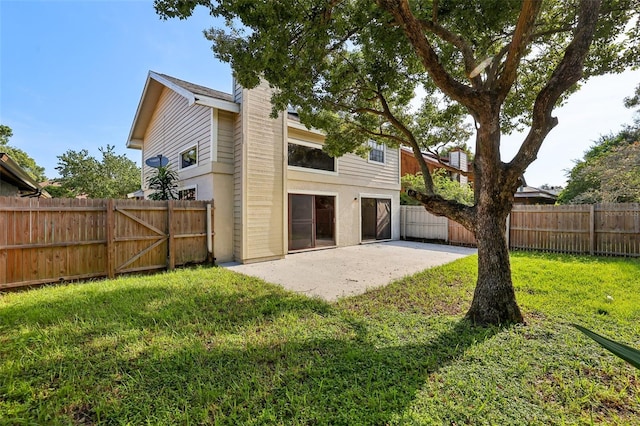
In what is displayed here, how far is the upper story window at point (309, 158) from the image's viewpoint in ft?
31.5

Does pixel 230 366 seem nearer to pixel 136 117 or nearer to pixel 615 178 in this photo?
pixel 136 117

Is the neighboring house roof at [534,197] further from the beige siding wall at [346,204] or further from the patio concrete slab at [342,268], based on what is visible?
the beige siding wall at [346,204]

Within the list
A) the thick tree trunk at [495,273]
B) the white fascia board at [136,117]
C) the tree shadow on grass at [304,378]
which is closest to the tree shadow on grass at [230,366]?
the tree shadow on grass at [304,378]

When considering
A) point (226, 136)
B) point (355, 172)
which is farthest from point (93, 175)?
point (355, 172)

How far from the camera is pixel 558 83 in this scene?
344cm

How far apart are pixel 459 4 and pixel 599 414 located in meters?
5.64

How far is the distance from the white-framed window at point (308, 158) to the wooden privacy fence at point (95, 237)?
3414 mm

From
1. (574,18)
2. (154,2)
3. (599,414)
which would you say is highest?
(574,18)

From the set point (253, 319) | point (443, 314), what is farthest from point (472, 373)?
point (253, 319)

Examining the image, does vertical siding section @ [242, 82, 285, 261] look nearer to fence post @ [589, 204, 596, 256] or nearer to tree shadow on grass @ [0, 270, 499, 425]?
tree shadow on grass @ [0, 270, 499, 425]

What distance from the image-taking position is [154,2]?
339cm

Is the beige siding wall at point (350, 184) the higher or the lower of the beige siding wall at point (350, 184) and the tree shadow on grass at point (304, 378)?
the higher

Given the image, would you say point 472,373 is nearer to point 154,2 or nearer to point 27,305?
point 154,2

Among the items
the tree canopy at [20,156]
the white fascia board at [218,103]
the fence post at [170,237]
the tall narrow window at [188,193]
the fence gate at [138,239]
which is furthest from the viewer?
the tree canopy at [20,156]
